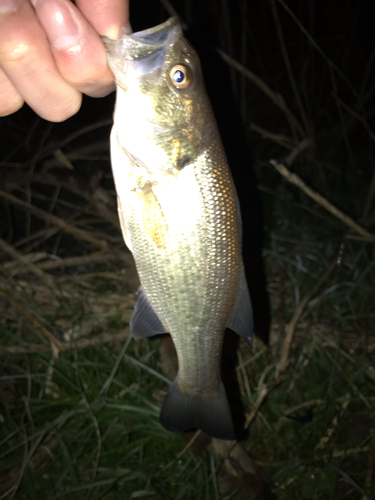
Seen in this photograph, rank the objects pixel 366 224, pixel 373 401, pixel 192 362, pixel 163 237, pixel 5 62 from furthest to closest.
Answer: pixel 366 224, pixel 373 401, pixel 192 362, pixel 163 237, pixel 5 62

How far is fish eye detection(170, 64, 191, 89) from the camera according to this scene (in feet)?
4.78

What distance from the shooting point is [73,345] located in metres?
3.17

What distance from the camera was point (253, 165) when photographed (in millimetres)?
5168

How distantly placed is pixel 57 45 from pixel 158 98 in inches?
16.2

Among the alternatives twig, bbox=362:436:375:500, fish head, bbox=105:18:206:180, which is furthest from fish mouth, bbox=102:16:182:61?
twig, bbox=362:436:375:500

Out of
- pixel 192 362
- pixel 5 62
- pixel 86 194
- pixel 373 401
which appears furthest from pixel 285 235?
pixel 5 62

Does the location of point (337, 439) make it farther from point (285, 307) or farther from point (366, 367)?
point (285, 307)

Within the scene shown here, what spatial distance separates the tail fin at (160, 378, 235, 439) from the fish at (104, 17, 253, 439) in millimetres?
492

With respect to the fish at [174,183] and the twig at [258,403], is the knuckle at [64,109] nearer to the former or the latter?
the fish at [174,183]

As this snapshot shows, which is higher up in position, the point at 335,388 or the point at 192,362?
the point at 192,362

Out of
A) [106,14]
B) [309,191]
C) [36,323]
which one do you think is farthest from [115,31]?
[36,323]

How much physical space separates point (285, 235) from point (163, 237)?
3160 millimetres

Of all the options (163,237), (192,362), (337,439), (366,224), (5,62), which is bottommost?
(337,439)

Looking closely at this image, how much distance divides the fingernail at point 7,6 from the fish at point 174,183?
327 mm
